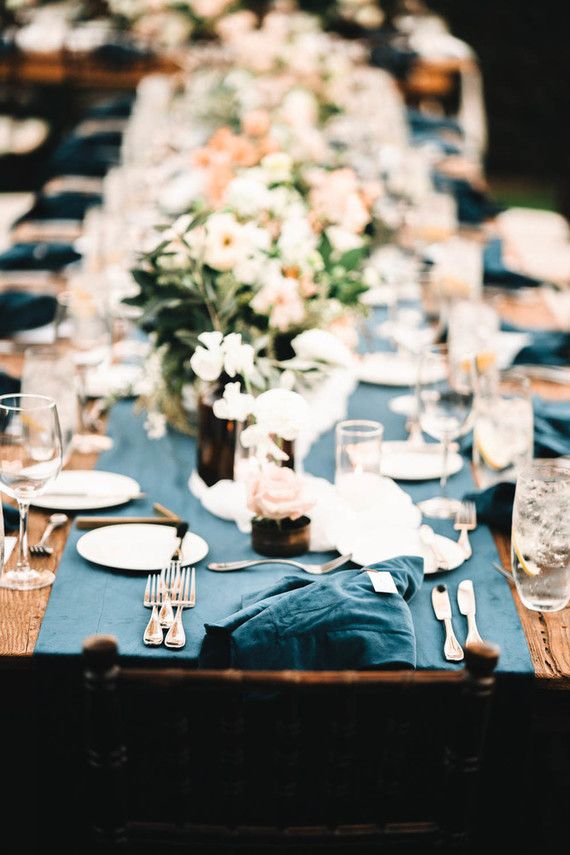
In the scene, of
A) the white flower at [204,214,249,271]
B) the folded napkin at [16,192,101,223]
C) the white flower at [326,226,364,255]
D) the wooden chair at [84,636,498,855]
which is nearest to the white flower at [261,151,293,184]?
the white flower at [326,226,364,255]

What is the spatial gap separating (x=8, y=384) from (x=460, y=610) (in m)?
1.19

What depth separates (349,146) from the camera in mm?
5375

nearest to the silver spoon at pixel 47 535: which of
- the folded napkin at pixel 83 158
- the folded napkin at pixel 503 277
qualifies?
the folded napkin at pixel 503 277

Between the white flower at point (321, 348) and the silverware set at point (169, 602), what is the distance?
50 cm

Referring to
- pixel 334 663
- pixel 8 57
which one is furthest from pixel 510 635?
pixel 8 57

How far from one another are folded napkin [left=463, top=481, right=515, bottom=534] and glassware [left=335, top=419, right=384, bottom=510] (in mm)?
184

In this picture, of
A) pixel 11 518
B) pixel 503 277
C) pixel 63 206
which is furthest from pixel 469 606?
pixel 63 206

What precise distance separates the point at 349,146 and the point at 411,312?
8.22 feet

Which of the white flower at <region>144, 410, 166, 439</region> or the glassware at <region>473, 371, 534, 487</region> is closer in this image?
the glassware at <region>473, 371, 534, 487</region>

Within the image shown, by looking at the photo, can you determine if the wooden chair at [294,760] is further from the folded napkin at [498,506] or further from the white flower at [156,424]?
the white flower at [156,424]

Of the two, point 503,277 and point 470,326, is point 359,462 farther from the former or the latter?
point 503,277

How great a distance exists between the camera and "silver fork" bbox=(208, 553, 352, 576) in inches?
57.3

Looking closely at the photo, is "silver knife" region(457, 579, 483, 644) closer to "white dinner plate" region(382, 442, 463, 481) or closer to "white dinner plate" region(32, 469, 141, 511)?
"white dinner plate" region(382, 442, 463, 481)

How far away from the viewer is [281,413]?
1.45 m
